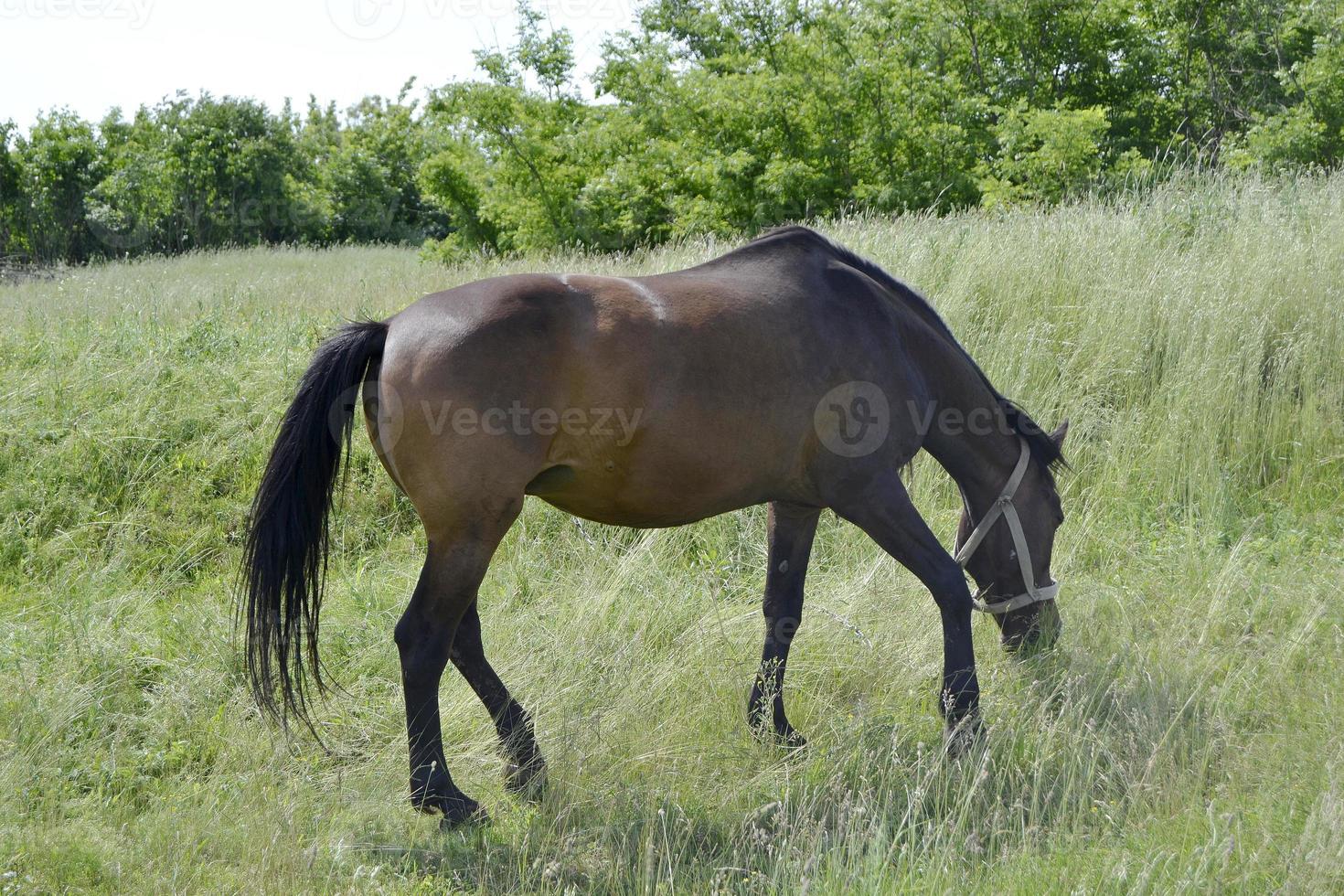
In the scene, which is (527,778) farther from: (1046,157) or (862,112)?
(862,112)

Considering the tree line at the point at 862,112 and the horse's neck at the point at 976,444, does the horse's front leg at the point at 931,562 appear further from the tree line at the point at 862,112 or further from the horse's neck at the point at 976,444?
the tree line at the point at 862,112

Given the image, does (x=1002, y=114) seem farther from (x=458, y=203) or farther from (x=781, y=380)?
(x=781, y=380)

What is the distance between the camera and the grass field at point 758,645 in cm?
316

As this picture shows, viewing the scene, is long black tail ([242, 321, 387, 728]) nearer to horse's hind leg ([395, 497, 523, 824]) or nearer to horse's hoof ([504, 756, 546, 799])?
horse's hind leg ([395, 497, 523, 824])

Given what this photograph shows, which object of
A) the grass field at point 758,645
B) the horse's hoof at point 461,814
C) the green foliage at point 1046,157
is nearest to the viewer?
the grass field at point 758,645

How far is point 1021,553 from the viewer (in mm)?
4422

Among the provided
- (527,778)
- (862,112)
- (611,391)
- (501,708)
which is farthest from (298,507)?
(862,112)

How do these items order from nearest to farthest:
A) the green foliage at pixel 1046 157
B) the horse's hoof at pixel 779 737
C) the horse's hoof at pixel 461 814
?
1. the horse's hoof at pixel 461 814
2. the horse's hoof at pixel 779 737
3. the green foliage at pixel 1046 157

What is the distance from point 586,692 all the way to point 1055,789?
1.91m

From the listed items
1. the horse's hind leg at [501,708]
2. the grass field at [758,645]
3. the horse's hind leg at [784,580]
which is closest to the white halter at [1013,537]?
the grass field at [758,645]

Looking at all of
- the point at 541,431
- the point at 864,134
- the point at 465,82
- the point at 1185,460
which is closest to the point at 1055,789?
the point at 541,431

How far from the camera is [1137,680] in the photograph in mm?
4176

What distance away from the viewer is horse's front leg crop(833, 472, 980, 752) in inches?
150

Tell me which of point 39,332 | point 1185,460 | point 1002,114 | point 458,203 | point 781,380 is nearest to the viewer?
point 781,380
